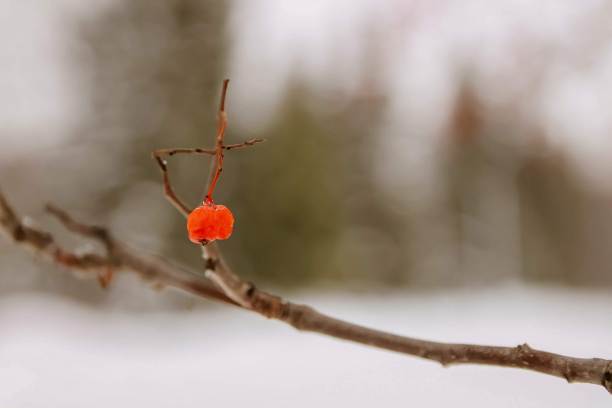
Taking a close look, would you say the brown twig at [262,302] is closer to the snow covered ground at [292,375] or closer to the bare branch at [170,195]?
the bare branch at [170,195]

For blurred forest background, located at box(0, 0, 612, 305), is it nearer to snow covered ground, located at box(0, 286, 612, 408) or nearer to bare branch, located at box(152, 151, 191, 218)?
snow covered ground, located at box(0, 286, 612, 408)

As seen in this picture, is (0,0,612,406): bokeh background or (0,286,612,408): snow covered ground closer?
(0,286,612,408): snow covered ground

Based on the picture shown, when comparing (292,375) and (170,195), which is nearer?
(170,195)

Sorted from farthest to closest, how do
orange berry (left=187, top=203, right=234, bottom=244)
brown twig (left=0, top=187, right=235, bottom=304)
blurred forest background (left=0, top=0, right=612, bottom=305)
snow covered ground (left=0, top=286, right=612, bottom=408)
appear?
1. blurred forest background (left=0, top=0, right=612, bottom=305)
2. snow covered ground (left=0, top=286, right=612, bottom=408)
3. brown twig (left=0, top=187, right=235, bottom=304)
4. orange berry (left=187, top=203, right=234, bottom=244)

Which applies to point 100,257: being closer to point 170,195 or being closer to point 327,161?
point 170,195

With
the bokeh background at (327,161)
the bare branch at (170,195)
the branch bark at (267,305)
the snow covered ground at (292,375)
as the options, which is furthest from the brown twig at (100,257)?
the bokeh background at (327,161)

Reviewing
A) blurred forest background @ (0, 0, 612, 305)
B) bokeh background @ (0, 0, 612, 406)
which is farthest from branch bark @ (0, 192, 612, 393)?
blurred forest background @ (0, 0, 612, 305)

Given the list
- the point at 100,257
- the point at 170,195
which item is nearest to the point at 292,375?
the point at 100,257

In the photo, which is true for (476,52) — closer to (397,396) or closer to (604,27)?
(604,27)
